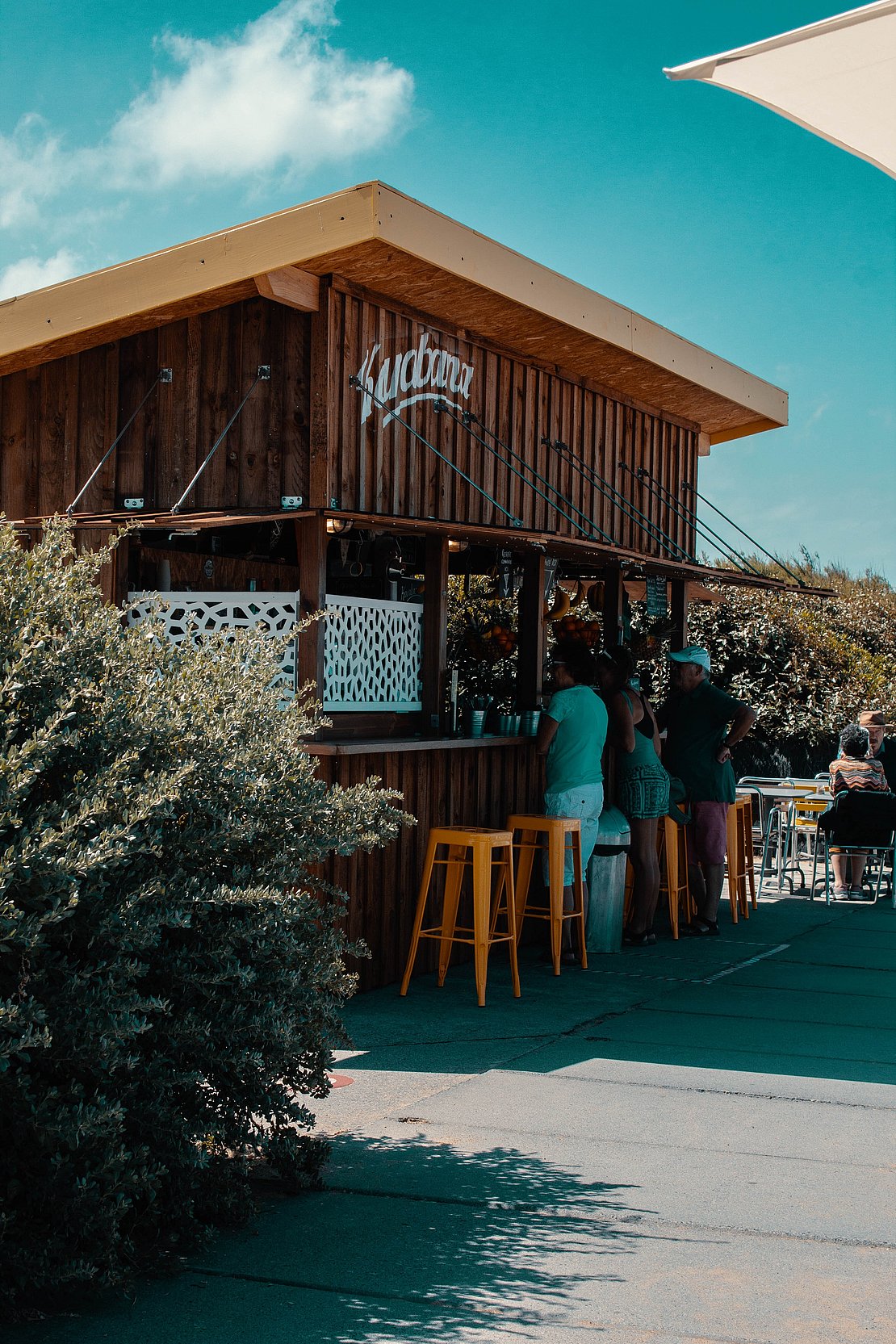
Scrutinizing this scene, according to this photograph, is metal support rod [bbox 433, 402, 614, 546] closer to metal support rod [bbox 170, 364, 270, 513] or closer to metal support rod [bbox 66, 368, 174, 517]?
metal support rod [bbox 170, 364, 270, 513]

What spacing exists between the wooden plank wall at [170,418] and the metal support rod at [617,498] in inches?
104

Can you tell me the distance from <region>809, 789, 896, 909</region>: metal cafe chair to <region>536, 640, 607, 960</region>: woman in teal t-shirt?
325 cm

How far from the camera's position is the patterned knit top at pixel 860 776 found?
11.0 meters

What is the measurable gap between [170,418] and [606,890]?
3.88 metres

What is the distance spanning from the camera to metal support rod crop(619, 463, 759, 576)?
36.1 ft

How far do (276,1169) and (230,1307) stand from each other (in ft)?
2.71

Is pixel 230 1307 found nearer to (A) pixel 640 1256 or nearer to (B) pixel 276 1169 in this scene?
(B) pixel 276 1169

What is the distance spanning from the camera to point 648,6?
48.7 feet

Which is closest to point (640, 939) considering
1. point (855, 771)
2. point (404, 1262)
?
point (855, 771)

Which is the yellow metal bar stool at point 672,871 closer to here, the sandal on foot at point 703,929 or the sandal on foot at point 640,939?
the sandal on foot at point 703,929

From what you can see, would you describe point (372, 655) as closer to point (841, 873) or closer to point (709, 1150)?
point (709, 1150)

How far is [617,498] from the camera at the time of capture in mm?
10391

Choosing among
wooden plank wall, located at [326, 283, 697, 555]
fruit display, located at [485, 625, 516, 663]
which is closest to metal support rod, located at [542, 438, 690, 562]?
wooden plank wall, located at [326, 283, 697, 555]

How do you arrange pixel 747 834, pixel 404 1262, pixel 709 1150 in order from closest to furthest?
pixel 404 1262 → pixel 709 1150 → pixel 747 834
